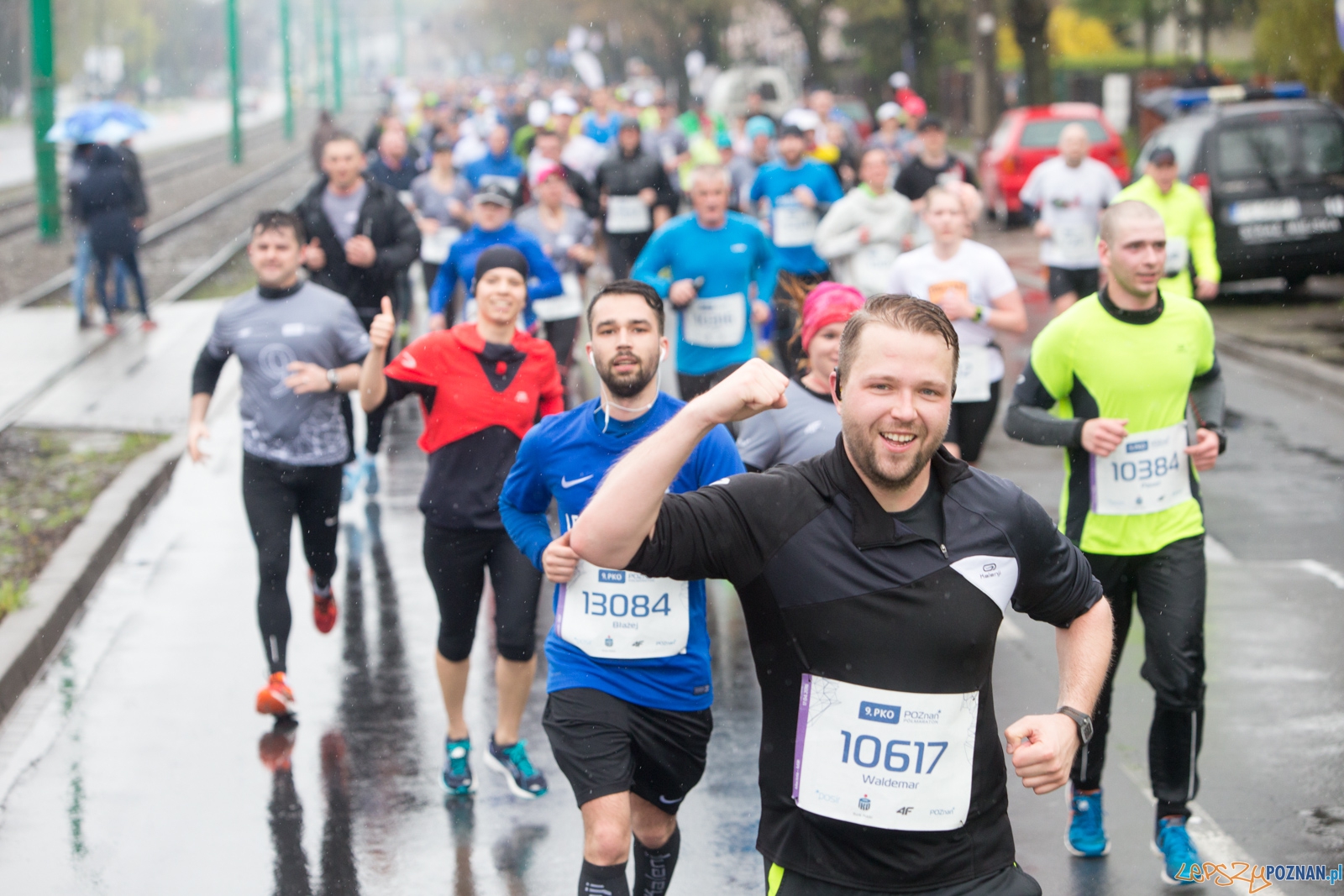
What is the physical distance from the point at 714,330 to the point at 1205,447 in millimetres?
4095

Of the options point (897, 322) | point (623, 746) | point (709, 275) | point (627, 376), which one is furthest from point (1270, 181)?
point (897, 322)

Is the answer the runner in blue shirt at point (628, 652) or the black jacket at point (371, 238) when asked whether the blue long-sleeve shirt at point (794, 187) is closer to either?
the black jacket at point (371, 238)

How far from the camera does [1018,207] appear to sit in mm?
26062

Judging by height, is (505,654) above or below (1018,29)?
below

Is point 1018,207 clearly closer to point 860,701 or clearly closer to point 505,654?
point 505,654

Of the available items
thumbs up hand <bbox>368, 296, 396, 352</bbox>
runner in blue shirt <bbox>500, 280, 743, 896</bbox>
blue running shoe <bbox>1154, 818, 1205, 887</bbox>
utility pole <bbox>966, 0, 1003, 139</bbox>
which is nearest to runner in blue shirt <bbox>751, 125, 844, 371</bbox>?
thumbs up hand <bbox>368, 296, 396, 352</bbox>

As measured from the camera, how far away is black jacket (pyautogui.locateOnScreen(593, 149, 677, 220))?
47.3ft

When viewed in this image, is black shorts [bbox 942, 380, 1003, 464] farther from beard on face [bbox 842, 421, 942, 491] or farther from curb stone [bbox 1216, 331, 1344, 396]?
curb stone [bbox 1216, 331, 1344, 396]

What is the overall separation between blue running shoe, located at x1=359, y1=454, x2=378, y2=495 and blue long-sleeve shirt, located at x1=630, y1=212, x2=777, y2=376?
Answer: 2.42m

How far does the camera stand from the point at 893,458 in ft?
9.59

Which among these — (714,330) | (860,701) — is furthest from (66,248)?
(860,701)

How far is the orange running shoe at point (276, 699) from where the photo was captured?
640 centimetres

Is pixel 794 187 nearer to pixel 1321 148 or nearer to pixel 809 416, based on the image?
pixel 1321 148

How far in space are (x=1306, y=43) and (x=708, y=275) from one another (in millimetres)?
17056
